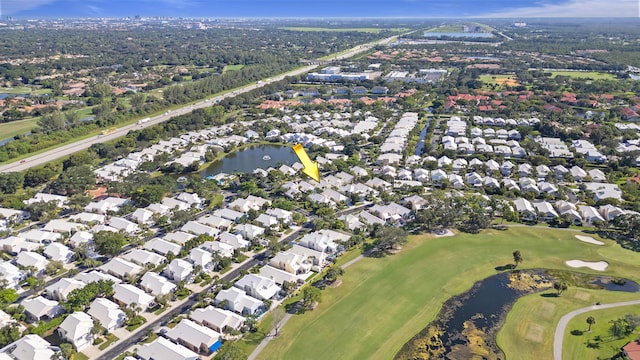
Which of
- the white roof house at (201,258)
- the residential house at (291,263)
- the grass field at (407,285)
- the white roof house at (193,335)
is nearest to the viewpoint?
the white roof house at (193,335)

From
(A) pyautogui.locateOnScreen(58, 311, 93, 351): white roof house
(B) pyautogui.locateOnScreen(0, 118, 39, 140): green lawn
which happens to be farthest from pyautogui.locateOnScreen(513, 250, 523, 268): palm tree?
(B) pyautogui.locateOnScreen(0, 118, 39, 140): green lawn

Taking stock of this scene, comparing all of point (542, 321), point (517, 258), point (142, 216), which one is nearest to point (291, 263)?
point (142, 216)

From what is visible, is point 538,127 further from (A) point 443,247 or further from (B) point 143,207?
(B) point 143,207

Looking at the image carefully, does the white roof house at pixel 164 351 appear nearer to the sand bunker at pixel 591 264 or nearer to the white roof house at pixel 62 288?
the white roof house at pixel 62 288

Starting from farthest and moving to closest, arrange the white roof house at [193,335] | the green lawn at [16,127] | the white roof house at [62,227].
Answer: the green lawn at [16,127] → the white roof house at [62,227] → the white roof house at [193,335]

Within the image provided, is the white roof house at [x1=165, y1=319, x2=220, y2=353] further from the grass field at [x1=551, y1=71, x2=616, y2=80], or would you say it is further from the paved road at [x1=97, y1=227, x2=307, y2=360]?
the grass field at [x1=551, y1=71, x2=616, y2=80]

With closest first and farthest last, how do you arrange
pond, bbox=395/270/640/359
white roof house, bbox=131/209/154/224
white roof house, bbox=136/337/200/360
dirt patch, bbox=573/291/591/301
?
white roof house, bbox=136/337/200/360 → pond, bbox=395/270/640/359 → dirt patch, bbox=573/291/591/301 → white roof house, bbox=131/209/154/224

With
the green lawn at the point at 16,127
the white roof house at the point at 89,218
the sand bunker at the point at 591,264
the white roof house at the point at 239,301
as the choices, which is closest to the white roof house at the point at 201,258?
the white roof house at the point at 239,301
